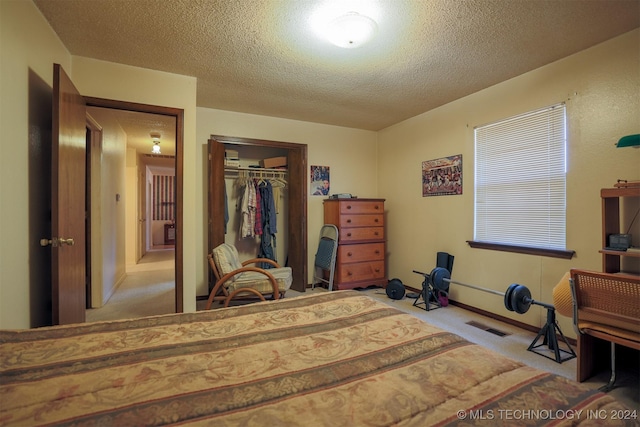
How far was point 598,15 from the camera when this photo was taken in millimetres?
1959

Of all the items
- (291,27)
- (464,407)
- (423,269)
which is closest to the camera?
(464,407)

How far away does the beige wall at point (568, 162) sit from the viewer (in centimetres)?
223

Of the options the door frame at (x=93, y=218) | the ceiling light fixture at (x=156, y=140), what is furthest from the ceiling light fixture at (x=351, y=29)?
the ceiling light fixture at (x=156, y=140)

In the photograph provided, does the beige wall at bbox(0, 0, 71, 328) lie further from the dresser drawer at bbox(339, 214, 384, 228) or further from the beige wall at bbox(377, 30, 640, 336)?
the beige wall at bbox(377, 30, 640, 336)

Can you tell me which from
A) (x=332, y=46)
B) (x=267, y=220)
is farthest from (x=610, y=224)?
(x=267, y=220)

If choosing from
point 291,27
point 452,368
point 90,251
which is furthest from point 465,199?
point 90,251

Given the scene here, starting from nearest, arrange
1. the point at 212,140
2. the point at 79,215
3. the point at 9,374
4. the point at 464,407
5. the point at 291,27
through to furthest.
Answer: the point at 464,407, the point at 9,374, the point at 291,27, the point at 79,215, the point at 212,140

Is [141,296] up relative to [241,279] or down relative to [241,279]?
down

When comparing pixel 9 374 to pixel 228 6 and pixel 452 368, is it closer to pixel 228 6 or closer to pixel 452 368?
pixel 452 368

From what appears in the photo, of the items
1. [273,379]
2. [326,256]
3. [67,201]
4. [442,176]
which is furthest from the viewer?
[326,256]

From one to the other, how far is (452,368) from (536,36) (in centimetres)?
244

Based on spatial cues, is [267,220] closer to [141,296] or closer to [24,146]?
[141,296]

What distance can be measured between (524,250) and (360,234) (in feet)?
6.31

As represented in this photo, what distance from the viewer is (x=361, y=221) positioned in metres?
4.21
